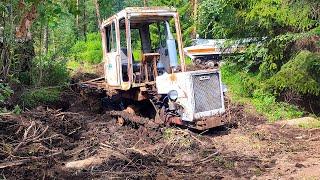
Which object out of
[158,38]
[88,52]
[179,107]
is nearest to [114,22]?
[158,38]

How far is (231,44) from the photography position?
1529 cm

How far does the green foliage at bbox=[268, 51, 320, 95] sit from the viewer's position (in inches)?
462

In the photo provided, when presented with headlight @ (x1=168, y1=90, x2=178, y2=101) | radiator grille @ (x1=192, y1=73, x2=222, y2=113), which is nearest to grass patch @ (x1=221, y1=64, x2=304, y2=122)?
radiator grille @ (x1=192, y1=73, x2=222, y2=113)

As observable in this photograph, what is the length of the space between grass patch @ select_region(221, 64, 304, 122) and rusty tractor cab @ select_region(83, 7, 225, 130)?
2886 millimetres

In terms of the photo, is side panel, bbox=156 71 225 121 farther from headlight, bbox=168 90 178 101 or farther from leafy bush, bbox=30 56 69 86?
leafy bush, bbox=30 56 69 86

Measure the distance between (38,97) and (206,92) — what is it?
4.86 m

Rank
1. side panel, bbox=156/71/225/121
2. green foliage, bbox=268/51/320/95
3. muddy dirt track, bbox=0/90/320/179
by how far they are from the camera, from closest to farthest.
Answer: muddy dirt track, bbox=0/90/320/179
side panel, bbox=156/71/225/121
green foliage, bbox=268/51/320/95

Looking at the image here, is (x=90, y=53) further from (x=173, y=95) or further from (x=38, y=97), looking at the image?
(x=173, y=95)

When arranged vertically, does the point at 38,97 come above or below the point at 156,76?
below

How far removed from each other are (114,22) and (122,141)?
350 cm

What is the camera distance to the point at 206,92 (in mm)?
9828

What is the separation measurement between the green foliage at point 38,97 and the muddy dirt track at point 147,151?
1752 mm

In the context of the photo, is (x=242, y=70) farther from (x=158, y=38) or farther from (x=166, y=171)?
(x=166, y=171)

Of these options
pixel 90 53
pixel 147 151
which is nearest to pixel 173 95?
pixel 147 151
